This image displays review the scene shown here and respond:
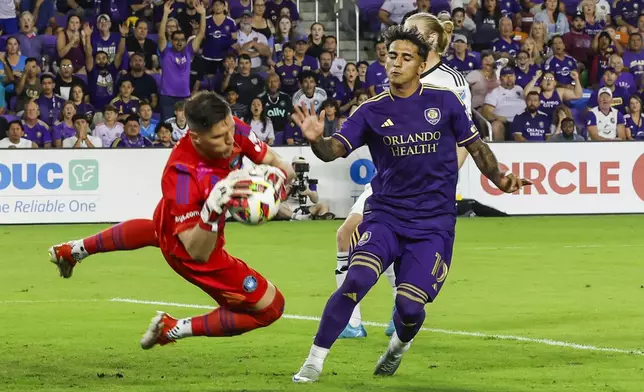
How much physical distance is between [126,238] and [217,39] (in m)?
15.8

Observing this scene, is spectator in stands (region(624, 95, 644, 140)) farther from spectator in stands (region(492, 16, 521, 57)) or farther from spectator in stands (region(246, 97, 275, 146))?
spectator in stands (region(246, 97, 275, 146))

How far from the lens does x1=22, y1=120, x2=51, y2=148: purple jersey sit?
2078 centimetres

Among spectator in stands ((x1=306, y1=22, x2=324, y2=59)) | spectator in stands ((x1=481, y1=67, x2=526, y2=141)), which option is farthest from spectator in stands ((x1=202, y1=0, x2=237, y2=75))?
spectator in stands ((x1=481, y1=67, x2=526, y2=141))

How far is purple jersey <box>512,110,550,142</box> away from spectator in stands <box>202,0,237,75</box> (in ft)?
18.2

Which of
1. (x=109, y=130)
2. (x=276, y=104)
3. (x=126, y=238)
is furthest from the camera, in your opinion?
(x=276, y=104)

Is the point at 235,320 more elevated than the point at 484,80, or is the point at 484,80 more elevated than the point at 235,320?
the point at 235,320

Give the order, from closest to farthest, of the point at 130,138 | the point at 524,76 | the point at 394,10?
the point at 130,138 < the point at 524,76 < the point at 394,10

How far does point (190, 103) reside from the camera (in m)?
6.86

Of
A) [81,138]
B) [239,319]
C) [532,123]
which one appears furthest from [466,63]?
[239,319]

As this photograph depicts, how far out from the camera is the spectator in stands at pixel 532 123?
75.5 ft

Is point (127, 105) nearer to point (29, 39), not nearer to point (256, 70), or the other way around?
point (29, 39)

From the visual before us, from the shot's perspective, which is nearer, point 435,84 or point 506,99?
point 435,84

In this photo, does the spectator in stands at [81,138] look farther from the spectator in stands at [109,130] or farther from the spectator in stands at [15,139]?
the spectator in stands at [15,139]

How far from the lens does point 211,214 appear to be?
21.6 feet
